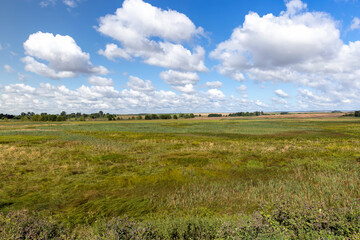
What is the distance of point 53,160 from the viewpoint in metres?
23.0

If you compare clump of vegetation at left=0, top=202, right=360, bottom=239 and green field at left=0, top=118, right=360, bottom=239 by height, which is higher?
clump of vegetation at left=0, top=202, right=360, bottom=239

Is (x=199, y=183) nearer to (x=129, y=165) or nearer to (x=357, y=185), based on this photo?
(x=129, y=165)

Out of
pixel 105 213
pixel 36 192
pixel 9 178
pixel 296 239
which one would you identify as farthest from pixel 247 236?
pixel 9 178

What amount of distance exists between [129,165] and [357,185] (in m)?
20.2

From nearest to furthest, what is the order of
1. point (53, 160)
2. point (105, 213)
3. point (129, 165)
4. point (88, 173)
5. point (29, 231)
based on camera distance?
point (29, 231) → point (105, 213) → point (88, 173) → point (129, 165) → point (53, 160)

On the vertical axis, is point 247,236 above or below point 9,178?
above

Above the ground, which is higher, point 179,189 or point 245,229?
point 245,229

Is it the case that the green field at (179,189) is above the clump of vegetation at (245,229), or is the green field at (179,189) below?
below

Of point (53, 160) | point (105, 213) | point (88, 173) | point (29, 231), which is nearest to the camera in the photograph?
point (29, 231)

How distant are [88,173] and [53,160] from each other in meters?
8.03

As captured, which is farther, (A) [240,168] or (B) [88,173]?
(A) [240,168]

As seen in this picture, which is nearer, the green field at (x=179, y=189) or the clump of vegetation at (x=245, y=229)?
the clump of vegetation at (x=245, y=229)

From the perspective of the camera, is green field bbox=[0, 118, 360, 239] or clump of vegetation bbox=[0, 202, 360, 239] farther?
green field bbox=[0, 118, 360, 239]

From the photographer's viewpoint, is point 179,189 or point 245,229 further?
point 179,189
